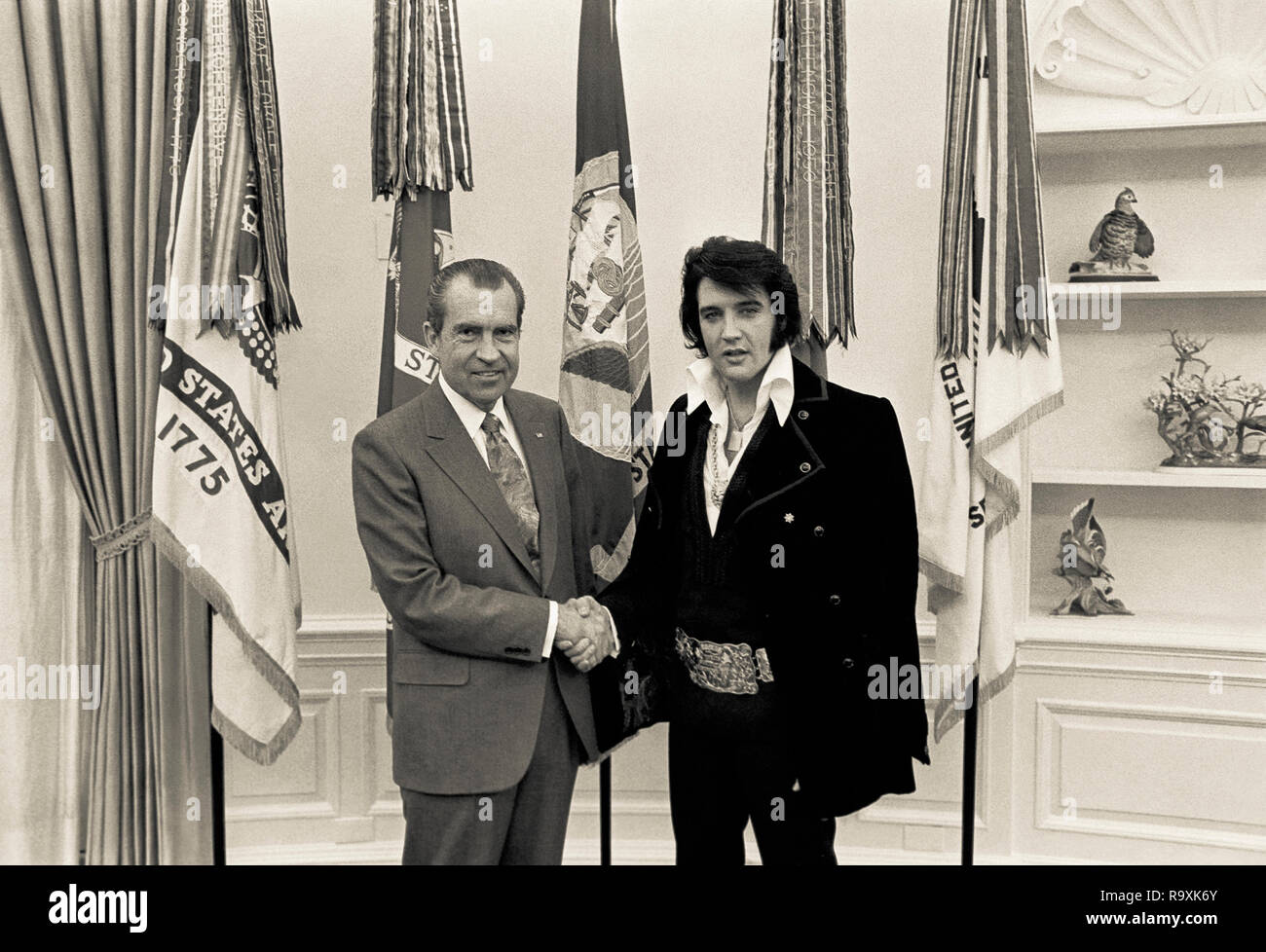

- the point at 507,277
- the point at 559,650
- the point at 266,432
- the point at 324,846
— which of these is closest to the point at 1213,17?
the point at 507,277

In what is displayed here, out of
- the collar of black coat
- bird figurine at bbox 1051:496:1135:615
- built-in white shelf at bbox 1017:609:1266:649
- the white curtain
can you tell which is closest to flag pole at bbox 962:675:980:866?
built-in white shelf at bbox 1017:609:1266:649

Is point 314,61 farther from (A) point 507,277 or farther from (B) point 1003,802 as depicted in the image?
(B) point 1003,802

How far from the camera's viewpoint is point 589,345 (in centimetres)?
257

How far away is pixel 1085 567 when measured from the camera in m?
3.14

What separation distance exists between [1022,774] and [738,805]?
1.48 metres

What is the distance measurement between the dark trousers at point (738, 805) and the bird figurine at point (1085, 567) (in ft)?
4.85

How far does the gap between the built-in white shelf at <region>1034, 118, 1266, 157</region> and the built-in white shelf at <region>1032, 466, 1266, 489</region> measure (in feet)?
3.20

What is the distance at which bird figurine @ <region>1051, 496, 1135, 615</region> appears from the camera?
3.11m

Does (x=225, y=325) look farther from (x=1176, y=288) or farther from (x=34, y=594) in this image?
(x=1176, y=288)

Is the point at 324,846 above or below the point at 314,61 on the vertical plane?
below

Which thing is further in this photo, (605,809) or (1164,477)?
(1164,477)

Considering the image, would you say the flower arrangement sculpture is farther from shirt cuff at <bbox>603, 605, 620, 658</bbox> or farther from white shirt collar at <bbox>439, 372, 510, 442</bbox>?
white shirt collar at <bbox>439, 372, 510, 442</bbox>

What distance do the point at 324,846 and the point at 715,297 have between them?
2230mm

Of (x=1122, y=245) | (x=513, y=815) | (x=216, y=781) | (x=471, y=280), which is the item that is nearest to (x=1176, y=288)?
(x=1122, y=245)
